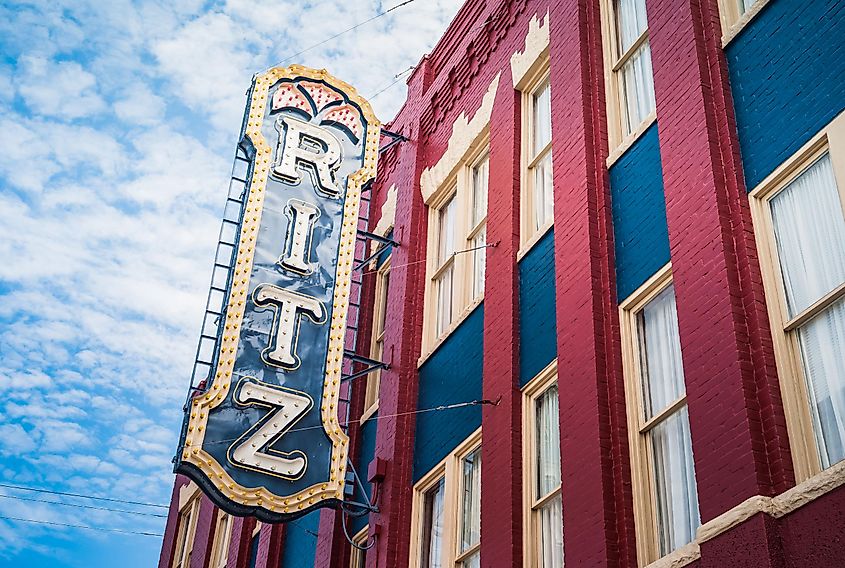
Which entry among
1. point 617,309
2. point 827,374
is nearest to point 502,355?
point 617,309

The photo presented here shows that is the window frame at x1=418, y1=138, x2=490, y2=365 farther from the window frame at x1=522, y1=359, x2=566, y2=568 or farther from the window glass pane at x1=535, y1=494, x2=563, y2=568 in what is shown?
the window glass pane at x1=535, y1=494, x2=563, y2=568

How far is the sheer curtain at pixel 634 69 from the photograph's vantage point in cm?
1285

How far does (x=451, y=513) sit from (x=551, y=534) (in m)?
2.29

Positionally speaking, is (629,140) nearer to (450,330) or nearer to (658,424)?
(658,424)

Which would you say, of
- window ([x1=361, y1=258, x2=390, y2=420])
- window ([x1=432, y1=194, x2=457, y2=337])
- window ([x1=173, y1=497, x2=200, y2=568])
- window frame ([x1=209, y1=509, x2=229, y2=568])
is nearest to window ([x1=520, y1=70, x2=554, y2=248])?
window ([x1=432, y1=194, x2=457, y2=337])

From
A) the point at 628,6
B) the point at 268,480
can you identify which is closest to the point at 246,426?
the point at 268,480

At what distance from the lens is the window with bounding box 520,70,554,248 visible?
46.9 feet

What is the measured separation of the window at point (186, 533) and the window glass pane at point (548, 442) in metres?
13.5

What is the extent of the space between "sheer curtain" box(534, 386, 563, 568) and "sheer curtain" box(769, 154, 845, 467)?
136 inches

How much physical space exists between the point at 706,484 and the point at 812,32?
13.8ft

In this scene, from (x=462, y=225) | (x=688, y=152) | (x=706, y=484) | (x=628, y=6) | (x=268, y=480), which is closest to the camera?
(x=706, y=484)

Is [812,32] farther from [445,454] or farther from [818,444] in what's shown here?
[445,454]

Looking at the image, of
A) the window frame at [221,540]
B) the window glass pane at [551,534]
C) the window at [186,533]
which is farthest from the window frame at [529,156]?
the window at [186,533]

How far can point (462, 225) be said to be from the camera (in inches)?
648
